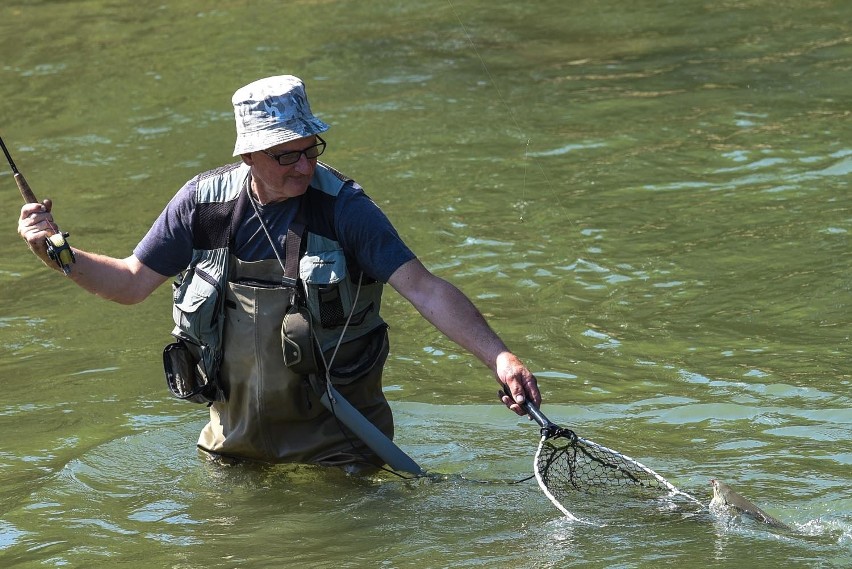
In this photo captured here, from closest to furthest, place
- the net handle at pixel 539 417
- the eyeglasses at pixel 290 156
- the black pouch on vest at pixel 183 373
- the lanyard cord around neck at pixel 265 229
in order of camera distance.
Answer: the net handle at pixel 539 417
the eyeglasses at pixel 290 156
the lanyard cord around neck at pixel 265 229
the black pouch on vest at pixel 183 373

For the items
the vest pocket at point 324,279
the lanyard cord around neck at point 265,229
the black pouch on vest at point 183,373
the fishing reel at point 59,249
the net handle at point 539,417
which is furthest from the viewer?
the black pouch on vest at point 183,373

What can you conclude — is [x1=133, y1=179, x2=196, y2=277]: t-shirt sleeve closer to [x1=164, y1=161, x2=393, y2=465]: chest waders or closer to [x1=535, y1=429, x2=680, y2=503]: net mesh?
[x1=164, y1=161, x2=393, y2=465]: chest waders

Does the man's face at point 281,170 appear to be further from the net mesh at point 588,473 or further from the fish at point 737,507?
the fish at point 737,507

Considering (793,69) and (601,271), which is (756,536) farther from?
(793,69)

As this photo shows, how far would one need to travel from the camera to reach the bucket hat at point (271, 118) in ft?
17.3

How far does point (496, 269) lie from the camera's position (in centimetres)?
898

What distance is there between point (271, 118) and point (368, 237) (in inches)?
24.2

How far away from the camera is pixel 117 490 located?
6.22 metres

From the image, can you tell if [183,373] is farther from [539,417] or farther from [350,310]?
[539,417]

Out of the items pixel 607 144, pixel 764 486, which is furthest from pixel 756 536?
pixel 607 144

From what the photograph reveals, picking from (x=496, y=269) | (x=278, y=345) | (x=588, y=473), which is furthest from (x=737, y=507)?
(x=496, y=269)

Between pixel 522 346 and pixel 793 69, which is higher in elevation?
pixel 793 69

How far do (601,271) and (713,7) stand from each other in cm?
753

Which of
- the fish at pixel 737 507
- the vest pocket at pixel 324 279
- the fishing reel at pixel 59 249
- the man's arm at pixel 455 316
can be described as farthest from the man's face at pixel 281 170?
the fish at pixel 737 507
